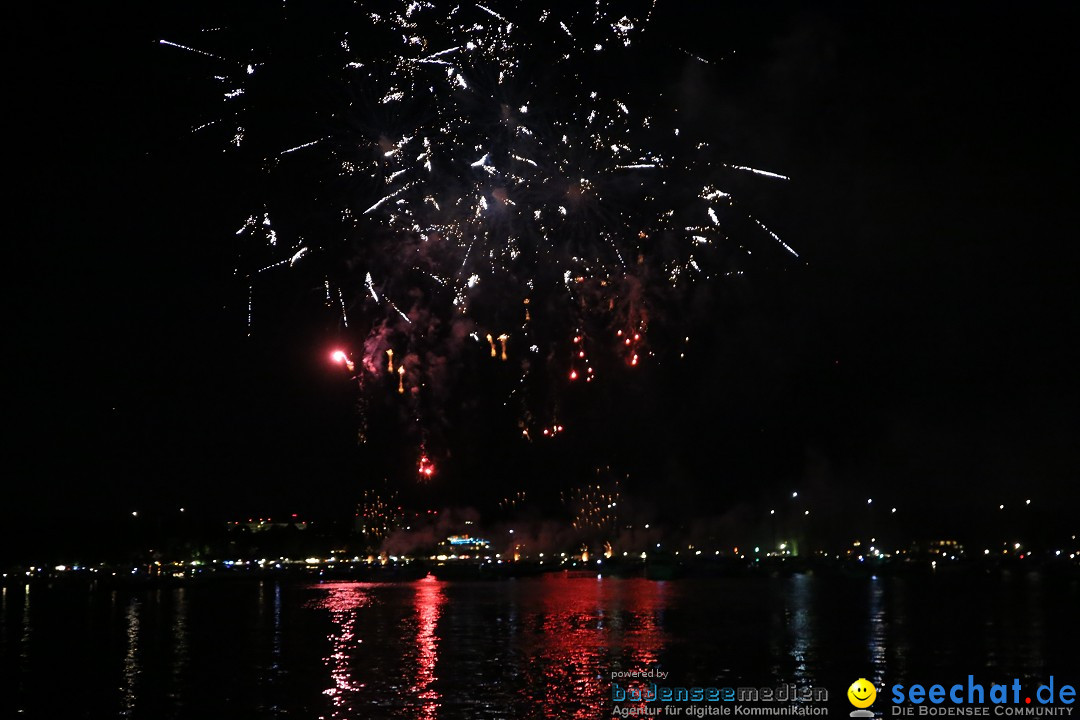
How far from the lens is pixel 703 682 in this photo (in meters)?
20.0

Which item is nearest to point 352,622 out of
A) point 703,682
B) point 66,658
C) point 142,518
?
point 66,658

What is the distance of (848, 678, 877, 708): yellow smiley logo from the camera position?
17.6m

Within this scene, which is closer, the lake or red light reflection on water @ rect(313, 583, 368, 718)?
the lake

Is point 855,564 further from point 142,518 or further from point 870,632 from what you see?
point 142,518

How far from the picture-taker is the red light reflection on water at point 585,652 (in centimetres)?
1803

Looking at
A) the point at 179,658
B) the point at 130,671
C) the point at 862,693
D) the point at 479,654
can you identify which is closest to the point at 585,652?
the point at 479,654

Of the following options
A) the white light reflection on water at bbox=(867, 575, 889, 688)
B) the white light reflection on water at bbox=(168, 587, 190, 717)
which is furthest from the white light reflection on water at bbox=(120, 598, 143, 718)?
the white light reflection on water at bbox=(867, 575, 889, 688)

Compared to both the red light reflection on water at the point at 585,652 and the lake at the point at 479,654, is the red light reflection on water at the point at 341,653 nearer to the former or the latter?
the lake at the point at 479,654

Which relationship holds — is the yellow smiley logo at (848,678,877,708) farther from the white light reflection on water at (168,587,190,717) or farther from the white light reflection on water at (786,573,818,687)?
the white light reflection on water at (168,587,190,717)

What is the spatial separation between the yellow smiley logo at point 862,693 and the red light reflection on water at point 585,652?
162 inches

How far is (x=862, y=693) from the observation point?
726 inches

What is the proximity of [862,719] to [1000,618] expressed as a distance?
903 inches

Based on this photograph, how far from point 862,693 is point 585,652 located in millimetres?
8457

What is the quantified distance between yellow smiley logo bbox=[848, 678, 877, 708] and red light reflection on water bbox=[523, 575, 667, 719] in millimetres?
4118
